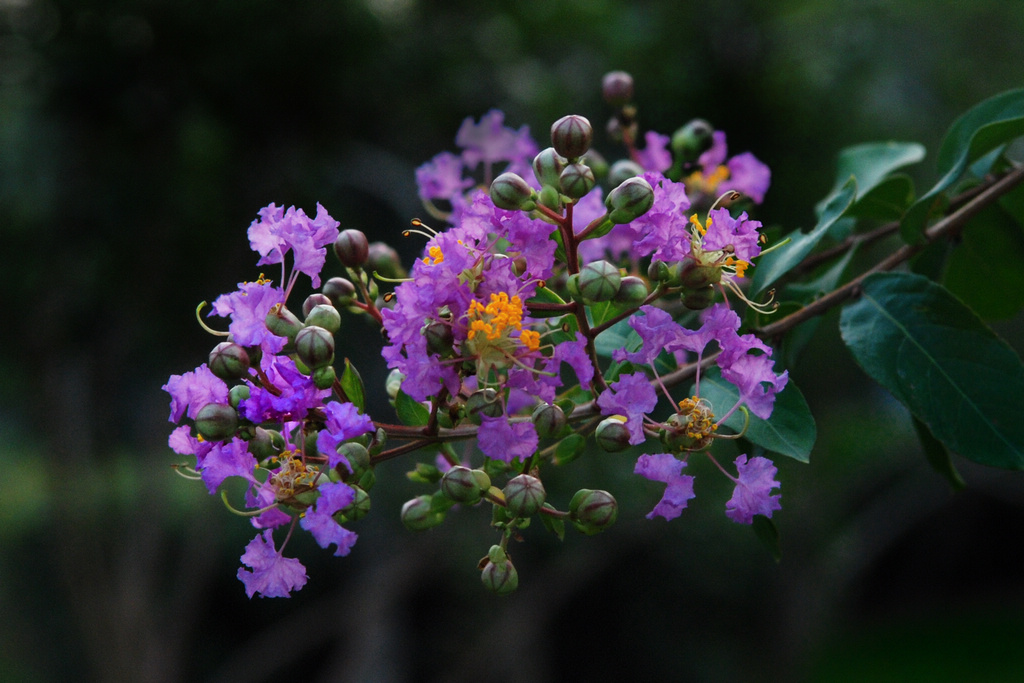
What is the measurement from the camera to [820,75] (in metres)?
4.44

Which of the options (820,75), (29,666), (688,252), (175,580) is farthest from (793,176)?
(29,666)

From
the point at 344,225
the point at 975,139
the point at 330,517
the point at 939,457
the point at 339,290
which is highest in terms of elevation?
the point at 975,139

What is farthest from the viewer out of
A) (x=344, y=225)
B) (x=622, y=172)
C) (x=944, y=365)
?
(x=344, y=225)

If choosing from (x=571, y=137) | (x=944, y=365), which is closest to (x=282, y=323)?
(x=571, y=137)

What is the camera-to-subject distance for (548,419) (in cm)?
83

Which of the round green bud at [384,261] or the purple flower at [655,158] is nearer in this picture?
the round green bud at [384,261]

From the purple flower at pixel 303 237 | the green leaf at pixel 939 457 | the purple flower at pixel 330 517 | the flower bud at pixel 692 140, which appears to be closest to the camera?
the purple flower at pixel 330 517

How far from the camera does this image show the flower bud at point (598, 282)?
80cm

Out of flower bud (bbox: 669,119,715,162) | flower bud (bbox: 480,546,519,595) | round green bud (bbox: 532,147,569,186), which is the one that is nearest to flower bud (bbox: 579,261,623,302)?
round green bud (bbox: 532,147,569,186)

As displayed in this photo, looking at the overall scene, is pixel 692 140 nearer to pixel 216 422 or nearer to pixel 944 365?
pixel 944 365

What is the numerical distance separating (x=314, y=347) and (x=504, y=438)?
0.68 feet

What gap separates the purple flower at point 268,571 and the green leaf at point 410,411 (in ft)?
0.62

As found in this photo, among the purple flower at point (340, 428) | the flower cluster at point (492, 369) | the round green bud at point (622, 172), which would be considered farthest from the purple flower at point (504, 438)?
the round green bud at point (622, 172)

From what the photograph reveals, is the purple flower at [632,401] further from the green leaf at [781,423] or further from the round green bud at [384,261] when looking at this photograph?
the round green bud at [384,261]
